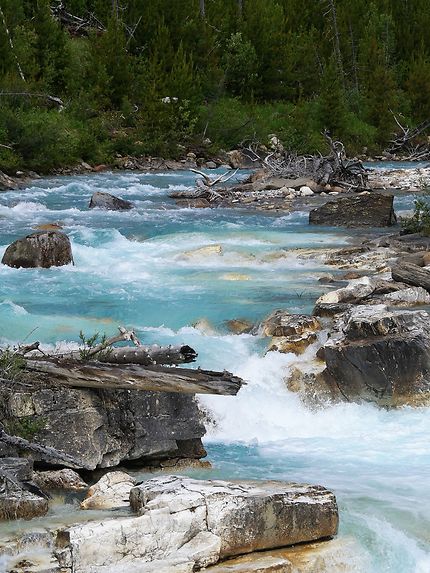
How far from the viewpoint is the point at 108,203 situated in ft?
67.1

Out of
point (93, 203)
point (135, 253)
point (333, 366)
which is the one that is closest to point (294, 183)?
point (93, 203)

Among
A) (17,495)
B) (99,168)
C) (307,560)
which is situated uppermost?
(17,495)

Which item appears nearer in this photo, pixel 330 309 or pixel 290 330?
pixel 290 330

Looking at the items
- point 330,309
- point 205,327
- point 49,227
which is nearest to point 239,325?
point 205,327

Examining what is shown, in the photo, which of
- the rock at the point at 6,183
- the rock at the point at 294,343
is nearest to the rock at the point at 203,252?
the rock at the point at 294,343

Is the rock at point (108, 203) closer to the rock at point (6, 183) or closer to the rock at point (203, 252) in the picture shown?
the rock at point (6, 183)

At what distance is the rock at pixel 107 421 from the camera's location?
247 inches

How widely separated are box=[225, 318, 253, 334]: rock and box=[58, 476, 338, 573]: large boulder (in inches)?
199

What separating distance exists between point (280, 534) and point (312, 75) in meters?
41.0

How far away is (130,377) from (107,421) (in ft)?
1.17

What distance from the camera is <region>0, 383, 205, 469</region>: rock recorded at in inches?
247

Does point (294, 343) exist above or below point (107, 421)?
below

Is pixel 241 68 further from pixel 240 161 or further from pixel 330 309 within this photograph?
pixel 330 309

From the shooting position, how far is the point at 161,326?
1080 centimetres
